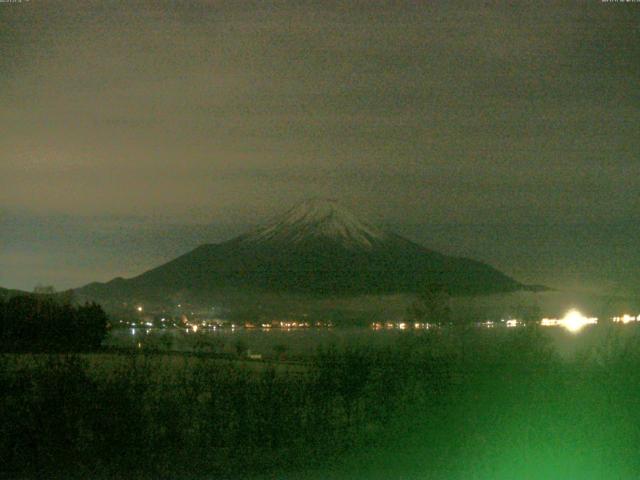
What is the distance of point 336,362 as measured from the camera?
49.1 ft

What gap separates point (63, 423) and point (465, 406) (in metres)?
6.16

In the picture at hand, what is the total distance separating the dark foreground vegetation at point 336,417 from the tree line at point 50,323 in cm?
1983

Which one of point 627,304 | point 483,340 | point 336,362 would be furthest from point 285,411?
point 627,304

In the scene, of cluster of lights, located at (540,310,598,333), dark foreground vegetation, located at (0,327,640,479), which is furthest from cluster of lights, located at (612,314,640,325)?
dark foreground vegetation, located at (0,327,640,479)

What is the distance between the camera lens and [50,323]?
1373 inches

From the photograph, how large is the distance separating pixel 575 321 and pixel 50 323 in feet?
69.6

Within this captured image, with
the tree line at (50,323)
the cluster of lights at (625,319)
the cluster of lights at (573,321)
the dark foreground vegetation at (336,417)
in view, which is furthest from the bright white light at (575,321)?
the tree line at (50,323)

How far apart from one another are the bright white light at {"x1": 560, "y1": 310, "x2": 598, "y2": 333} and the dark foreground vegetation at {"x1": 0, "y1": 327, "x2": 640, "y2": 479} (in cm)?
462

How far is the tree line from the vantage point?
33688mm

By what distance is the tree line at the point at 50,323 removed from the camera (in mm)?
33688

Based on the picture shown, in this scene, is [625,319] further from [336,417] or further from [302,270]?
[302,270]

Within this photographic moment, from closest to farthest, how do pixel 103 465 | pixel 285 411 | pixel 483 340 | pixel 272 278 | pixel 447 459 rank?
pixel 103 465 → pixel 447 459 → pixel 285 411 → pixel 483 340 → pixel 272 278

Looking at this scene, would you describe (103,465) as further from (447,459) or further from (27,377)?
(447,459)

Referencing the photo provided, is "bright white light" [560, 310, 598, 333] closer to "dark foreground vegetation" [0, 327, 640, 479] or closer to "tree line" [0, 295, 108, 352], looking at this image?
"dark foreground vegetation" [0, 327, 640, 479]
